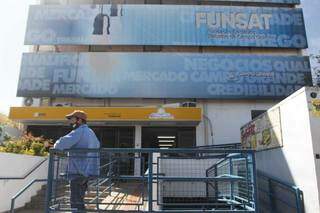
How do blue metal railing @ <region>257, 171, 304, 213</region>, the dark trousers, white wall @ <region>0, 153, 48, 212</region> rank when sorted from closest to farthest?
the dark trousers, blue metal railing @ <region>257, 171, 304, 213</region>, white wall @ <region>0, 153, 48, 212</region>

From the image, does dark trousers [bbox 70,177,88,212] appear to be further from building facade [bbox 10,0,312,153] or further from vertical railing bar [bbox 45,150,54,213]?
building facade [bbox 10,0,312,153]

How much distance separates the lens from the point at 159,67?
18.7m

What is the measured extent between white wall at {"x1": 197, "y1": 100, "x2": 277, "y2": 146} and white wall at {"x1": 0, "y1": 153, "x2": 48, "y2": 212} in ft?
30.9

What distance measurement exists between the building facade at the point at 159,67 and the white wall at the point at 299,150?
9.39 meters

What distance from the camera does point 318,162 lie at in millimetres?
5660

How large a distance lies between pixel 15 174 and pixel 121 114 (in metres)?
7.07

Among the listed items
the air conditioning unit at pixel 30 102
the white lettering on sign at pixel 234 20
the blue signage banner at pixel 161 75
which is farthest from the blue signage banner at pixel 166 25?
the air conditioning unit at pixel 30 102

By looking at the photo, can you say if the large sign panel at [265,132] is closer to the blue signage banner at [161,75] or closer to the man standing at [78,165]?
the man standing at [78,165]

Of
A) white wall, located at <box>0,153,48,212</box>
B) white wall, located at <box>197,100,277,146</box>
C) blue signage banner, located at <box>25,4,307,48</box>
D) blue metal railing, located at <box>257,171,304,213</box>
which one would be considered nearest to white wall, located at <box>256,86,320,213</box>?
blue metal railing, located at <box>257,171,304,213</box>

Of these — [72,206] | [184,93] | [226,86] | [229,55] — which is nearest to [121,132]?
[184,93]

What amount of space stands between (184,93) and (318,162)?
12.8 metres

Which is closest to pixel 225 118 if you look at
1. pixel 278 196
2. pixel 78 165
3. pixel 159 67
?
pixel 159 67

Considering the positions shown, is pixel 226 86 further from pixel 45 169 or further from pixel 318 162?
pixel 318 162

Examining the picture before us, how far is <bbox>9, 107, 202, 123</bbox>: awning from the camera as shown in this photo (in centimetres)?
1622
